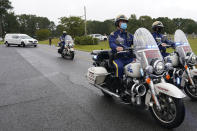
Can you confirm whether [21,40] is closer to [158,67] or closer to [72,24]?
[72,24]

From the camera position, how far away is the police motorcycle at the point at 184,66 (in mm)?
4484

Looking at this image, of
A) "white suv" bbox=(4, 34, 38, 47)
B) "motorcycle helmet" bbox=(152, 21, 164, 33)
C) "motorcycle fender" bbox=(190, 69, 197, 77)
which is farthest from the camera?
"white suv" bbox=(4, 34, 38, 47)

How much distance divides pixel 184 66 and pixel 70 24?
31659 mm

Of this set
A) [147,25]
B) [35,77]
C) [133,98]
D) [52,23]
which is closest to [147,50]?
[133,98]

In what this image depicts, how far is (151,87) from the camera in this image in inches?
129

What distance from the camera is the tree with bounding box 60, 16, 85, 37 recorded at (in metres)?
34.3

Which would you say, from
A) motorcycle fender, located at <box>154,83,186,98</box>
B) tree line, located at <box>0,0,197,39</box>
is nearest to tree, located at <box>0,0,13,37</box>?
tree line, located at <box>0,0,197,39</box>

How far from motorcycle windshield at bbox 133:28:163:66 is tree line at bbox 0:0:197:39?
31.8 metres

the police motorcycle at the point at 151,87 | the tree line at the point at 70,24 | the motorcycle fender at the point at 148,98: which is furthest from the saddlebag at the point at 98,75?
the tree line at the point at 70,24

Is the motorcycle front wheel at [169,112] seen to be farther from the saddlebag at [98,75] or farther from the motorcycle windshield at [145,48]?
the saddlebag at [98,75]

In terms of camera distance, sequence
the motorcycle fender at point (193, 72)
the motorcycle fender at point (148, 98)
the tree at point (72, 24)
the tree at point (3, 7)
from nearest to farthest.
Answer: the motorcycle fender at point (148, 98) → the motorcycle fender at point (193, 72) → the tree at point (72, 24) → the tree at point (3, 7)

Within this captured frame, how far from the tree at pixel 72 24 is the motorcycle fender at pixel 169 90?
106 feet

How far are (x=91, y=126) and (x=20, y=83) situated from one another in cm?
429

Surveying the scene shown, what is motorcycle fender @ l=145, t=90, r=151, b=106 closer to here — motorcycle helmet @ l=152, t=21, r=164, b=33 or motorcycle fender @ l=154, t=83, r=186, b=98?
motorcycle fender @ l=154, t=83, r=186, b=98
